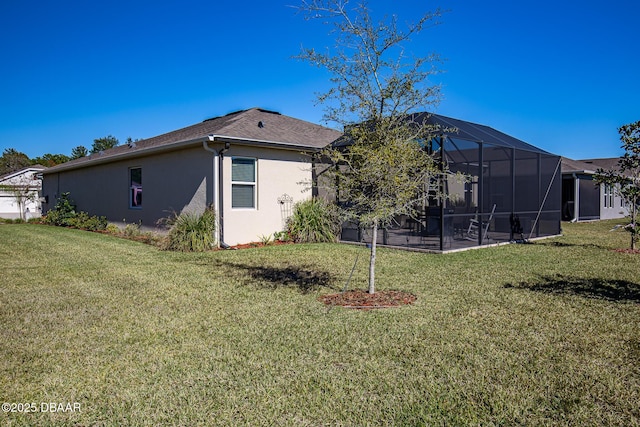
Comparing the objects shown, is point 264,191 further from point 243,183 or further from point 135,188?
point 135,188

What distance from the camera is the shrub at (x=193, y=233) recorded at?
10672 millimetres

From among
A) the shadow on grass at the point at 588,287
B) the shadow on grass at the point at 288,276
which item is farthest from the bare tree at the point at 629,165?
the shadow on grass at the point at 288,276

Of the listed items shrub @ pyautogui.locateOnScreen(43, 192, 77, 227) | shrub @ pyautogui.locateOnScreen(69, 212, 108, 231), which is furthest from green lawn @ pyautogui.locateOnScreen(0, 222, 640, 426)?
shrub @ pyautogui.locateOnScreen(43, 192, 77, 227)

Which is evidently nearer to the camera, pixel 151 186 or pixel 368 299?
pixel 368 299

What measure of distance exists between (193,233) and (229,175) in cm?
184

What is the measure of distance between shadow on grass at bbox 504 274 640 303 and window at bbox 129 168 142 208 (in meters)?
12.3

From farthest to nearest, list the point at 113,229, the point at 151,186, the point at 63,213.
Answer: the point at 63,213, the point at 113,229, the point at 151,186

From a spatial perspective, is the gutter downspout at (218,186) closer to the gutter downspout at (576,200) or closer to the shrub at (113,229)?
the shrub at (113,229)

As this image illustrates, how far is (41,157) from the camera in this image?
191 feet

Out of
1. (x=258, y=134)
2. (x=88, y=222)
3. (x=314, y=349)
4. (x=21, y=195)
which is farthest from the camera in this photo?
(x=21, y=195)

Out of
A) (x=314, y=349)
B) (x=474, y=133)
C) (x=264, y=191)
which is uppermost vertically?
(x=474, y=133)

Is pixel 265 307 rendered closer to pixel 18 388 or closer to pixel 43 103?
pixel 18 388

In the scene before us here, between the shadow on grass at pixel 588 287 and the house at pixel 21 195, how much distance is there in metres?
25.4

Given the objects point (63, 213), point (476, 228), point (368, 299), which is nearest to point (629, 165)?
point (476, 228)
